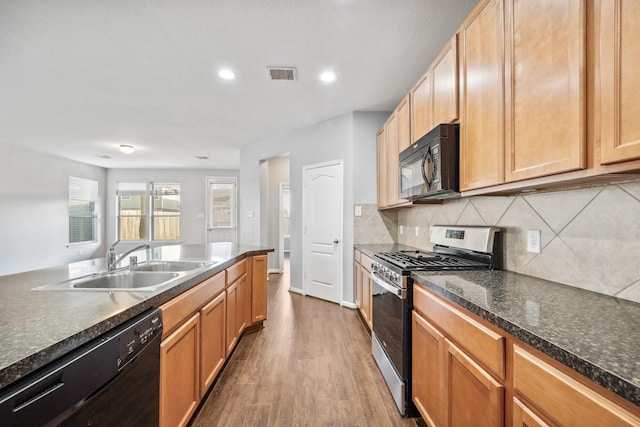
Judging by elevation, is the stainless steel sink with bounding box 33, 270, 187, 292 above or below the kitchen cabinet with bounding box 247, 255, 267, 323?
above

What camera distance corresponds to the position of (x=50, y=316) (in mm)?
925

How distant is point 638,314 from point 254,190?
206 inches

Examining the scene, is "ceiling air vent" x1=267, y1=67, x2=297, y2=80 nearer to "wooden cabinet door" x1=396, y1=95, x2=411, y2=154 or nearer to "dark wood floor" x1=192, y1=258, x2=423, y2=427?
"wooden cabinet door" x1=396, y1=95, x2=411, y2=154

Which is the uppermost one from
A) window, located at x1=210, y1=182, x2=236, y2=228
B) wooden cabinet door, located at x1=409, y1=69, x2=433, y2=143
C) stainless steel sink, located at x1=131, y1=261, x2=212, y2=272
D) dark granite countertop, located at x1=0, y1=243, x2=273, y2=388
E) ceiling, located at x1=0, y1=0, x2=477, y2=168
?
ceiling, located at x1=0, y1=0, x2=477, y2=168

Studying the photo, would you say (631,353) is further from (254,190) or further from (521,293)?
(254,190)

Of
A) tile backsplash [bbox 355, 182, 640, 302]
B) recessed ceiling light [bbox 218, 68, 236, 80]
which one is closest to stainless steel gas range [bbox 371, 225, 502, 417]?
tile backsplash [bbox 355, 182, 640, 302]

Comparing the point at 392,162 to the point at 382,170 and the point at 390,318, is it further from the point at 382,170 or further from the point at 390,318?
the point at 390,318

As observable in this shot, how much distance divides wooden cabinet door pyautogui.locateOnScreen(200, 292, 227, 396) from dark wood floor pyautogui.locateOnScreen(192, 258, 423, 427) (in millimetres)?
166

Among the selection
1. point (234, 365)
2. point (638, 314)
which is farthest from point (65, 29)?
point (638, 314)

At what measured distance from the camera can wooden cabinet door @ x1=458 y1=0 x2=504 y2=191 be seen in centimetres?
137

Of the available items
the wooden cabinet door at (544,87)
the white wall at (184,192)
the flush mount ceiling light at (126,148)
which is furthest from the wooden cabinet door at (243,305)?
the white wall at (184,192)

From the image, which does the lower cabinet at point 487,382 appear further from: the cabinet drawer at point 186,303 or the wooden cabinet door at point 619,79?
the cabinet drawer at point 186,303

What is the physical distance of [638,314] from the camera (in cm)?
94

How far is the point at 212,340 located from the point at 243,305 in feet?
2.74
